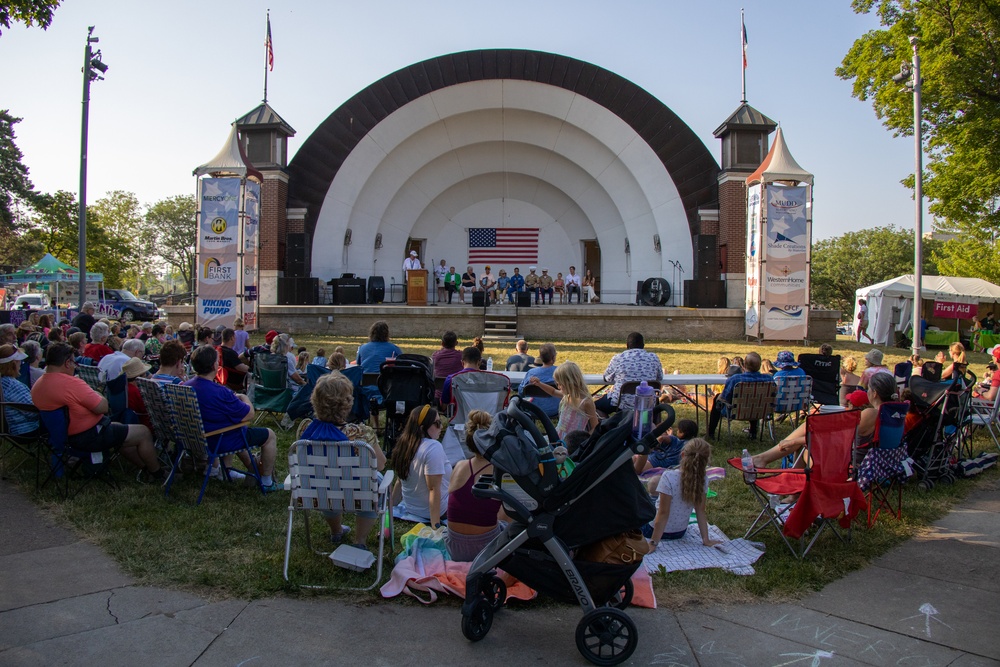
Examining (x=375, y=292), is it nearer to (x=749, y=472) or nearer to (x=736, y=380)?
(x=736, y=380)

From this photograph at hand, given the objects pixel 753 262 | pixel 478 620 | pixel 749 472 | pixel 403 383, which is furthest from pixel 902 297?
pixel 478 620

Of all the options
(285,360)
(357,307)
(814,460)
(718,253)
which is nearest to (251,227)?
(357,307)

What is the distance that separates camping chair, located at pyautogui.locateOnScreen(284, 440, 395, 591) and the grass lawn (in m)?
0.36

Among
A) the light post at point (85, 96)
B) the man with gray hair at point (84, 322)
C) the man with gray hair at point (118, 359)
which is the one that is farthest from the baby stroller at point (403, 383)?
the light post at point (85, 96)

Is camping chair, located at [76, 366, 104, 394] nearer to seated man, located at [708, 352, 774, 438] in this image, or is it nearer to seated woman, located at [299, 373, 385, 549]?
seated woman, located at [299, 373, 385, 549]

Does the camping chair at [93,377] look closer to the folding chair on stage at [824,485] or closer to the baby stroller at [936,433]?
the folding chair on stage at [824,485]

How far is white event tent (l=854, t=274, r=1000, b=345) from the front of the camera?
72.6 feet

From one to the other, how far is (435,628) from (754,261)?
17657 millimetres

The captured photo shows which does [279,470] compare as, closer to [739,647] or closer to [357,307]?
[739,647]

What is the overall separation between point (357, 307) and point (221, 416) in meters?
14.8

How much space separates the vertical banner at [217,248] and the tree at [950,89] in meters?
17.3

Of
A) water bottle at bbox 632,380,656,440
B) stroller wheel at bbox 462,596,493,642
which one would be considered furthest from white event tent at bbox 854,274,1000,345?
stroller wheel at bbox 462,596,493,642

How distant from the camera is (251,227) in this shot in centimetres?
1922

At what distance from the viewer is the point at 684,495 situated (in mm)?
4660
